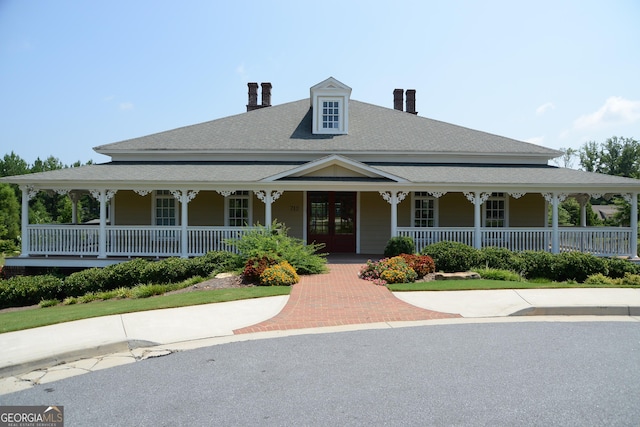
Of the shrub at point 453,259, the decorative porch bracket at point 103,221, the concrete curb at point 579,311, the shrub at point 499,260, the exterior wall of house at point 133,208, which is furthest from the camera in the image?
the exterior wall of house at point 133,208

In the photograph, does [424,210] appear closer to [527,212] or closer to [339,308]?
[527,212]

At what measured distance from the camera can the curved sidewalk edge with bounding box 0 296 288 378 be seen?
6.12 metres

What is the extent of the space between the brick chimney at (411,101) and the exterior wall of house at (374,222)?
9.65m

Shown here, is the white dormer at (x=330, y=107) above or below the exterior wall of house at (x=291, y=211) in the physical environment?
above

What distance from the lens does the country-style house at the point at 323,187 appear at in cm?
1590

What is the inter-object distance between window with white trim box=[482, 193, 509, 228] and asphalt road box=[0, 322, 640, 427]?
11801mm

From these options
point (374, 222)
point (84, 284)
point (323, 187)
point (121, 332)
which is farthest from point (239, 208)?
point (121, 332)

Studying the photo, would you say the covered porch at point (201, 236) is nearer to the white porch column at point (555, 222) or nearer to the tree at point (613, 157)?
the white porch column at point (555, 222)

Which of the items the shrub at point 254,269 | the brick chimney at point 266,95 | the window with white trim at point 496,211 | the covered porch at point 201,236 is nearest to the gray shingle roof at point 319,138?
the window with white trim at point 496,211

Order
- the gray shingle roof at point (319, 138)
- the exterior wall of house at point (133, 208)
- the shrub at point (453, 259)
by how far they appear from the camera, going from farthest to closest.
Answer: the gray shingle roof at point (319, 138) → the exterior wall of house at point (133, 208) → the shrub at point (453, 259)

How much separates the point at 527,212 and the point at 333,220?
27.6ft

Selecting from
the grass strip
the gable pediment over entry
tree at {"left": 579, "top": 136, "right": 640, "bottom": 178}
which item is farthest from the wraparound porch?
tree at {"left": 579, "top": 136, "right": 640, "bottom": 178}

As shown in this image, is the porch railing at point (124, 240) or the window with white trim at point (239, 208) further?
the window with white trim at point (239, 208)

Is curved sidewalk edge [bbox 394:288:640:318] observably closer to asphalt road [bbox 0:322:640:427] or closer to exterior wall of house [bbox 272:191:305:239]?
asphalt road [bbox 0:322:640:427]
